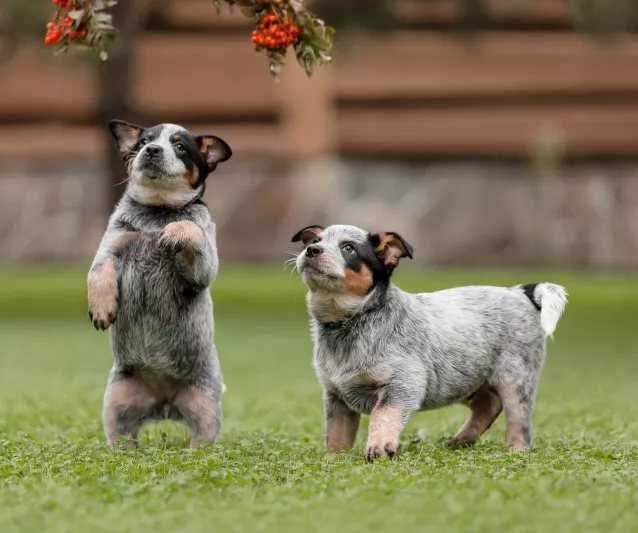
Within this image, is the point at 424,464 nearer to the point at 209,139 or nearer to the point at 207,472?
the point at 207,472

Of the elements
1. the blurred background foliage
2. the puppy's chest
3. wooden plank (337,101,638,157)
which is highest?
the blurred background foliage

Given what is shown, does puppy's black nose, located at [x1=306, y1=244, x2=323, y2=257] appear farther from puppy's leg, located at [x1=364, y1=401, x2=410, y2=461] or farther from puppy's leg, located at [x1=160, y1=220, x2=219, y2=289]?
puppy's leg, located at [x1=364, y1=401, x2=410, y2=461]

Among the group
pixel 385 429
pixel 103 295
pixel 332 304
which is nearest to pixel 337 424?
pixel 385 429

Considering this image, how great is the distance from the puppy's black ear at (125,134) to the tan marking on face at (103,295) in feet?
2.51

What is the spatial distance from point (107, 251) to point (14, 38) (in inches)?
408

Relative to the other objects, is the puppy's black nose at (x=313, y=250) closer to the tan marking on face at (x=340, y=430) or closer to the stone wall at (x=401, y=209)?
the tan marking on face at (x=340, y=430)

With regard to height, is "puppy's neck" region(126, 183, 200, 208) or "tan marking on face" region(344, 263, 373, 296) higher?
"puppy's neck" region(126, 183, 200, 208)

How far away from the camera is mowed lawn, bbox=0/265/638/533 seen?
4.87m

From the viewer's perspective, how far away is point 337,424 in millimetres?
6742

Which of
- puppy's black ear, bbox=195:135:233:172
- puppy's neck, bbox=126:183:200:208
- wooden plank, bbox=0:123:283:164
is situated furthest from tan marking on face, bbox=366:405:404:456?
wooden plank, bbox=0:123:283:164

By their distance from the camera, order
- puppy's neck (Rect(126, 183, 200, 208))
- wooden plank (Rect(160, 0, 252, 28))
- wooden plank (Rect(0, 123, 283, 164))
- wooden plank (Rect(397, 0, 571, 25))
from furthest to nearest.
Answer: wooden plank (Rect(0, 123, 283, 164))
wooden plank (Rect(160, 0, 252, 28))
wooden plank (Rect(397, 0, 571, 25))
puppy's neck (Rect(126, 183, 200, 208))

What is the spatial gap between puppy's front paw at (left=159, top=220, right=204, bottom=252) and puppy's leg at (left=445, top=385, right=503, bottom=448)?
1.71 metres

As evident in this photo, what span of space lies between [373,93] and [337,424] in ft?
46.8

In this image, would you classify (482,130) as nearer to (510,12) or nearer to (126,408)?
(510,12)
